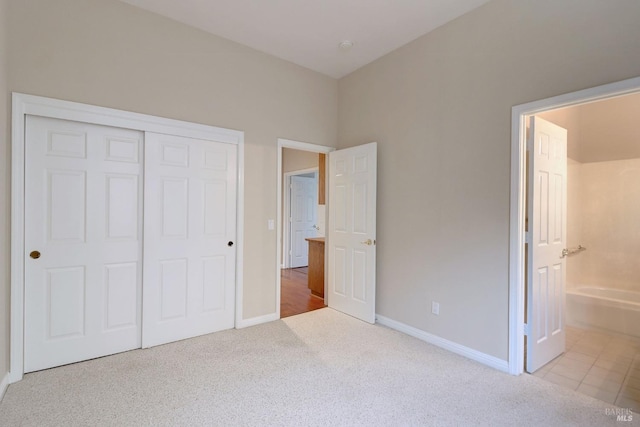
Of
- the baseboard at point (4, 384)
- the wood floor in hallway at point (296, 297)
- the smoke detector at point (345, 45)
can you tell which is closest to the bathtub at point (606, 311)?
the wood floor in hallway at point (296, 297)

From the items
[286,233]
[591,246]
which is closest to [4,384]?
[286,233]

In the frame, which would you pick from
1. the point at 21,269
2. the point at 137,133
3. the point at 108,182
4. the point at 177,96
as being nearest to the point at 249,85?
the point at 177,96

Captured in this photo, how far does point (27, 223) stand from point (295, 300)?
10.2 ft

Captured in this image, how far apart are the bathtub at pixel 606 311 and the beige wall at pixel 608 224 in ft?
0.54

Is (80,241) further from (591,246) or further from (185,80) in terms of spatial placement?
(591,246)

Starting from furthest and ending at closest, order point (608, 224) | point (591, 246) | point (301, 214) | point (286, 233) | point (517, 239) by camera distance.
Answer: point (301, 214), point (286, 233), point (591, 246), point (608, 224), point (517, 239)

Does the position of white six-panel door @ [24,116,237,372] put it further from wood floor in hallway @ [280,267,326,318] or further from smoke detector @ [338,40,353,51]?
smoke detector @ [338,40,353,51]

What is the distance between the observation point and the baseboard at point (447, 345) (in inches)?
97.8

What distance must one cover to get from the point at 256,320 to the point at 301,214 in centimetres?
381

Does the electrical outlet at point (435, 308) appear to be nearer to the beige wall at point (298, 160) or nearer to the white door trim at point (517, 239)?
the white door trim at point (517, 239)

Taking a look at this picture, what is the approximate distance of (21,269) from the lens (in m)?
2.23

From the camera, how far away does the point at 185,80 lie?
2947mm

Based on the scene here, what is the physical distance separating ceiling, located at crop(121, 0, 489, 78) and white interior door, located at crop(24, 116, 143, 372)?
4.33 feet

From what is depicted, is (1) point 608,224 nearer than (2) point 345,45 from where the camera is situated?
No
